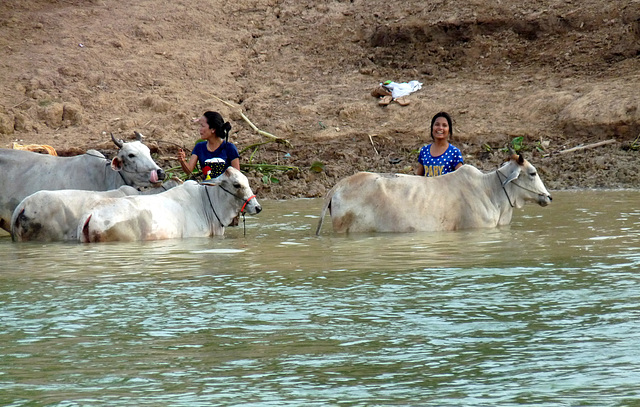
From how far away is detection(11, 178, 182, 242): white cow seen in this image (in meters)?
9.98

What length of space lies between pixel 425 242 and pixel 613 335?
13.2ft

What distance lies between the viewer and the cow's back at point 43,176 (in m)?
11.1

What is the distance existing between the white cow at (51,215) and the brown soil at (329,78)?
16.8ft

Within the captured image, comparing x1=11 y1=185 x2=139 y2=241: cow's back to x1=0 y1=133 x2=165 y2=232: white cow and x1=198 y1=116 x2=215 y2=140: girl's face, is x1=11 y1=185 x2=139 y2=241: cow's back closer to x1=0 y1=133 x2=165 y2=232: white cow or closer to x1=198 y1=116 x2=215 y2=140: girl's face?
x1=0 y1=133 x2=165 y2=232: white cow

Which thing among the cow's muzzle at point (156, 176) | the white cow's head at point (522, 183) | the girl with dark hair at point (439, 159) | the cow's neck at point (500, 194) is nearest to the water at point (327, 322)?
the cow's neck at point (500, 194)

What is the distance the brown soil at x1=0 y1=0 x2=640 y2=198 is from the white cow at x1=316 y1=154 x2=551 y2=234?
4805 mm

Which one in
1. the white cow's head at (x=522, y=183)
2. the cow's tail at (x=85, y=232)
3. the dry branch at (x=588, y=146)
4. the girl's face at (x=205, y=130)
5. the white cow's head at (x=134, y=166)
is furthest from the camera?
the dry branch at (x=588, y=146)

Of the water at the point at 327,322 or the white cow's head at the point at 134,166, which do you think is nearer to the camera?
the water at the point at 327,322

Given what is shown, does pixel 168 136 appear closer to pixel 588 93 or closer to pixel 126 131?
pixel 126 131

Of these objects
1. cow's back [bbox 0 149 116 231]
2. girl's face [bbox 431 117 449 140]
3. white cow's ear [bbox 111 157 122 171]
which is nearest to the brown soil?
cow's back [bbox 0 149 116 231]

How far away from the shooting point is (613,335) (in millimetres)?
5324

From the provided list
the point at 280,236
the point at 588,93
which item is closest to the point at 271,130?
the point at 588,93

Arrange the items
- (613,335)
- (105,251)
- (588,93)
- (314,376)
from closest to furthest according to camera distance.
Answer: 1. (314,376)
2. (613,335)
3. (105,251)
4. (588,93)

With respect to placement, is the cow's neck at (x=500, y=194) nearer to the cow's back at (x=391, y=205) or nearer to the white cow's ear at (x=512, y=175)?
the white cow's ear at (x=512, y=175)
